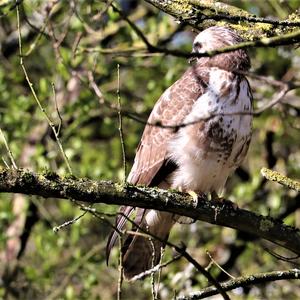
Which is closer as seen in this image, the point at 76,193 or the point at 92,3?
the point at 76,193

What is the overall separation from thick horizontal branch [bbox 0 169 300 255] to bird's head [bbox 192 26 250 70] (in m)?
1.22

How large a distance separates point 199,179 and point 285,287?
8.22 ft

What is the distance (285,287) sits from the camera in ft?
23.3

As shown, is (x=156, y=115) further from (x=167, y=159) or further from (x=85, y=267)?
(x=85, y=267)

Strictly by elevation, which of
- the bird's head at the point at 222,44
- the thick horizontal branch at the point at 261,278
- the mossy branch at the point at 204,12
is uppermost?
the bird's head at the point at 222,44

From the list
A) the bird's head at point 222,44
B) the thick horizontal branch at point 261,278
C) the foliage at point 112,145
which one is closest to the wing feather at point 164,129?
the bird's head at point 222,44

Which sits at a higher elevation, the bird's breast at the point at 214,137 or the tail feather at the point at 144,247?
the bird's breast at the point at 214,137

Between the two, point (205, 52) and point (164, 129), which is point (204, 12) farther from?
point (205, 52)

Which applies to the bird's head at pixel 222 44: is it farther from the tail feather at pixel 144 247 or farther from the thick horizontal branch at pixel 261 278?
the thick horizontal branch at pixel 261 278

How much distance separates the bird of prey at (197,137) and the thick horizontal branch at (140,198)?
744mm

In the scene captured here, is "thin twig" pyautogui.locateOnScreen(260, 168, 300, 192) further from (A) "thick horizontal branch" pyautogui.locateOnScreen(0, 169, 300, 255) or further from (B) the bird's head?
(B) the bird's head

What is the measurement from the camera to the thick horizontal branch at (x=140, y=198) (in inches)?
136

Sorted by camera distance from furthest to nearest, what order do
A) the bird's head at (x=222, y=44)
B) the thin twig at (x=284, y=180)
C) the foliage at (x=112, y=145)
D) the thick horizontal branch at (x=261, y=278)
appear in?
the foliage at (x=112, y=145) → the bird's head at (x=222, y=44) → the thin twig at (x=284, y=180) → the thick horizontal branch at (x=261, y=278)

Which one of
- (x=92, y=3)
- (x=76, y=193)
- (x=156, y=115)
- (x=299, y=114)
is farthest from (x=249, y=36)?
A: (x=299, y=114)
